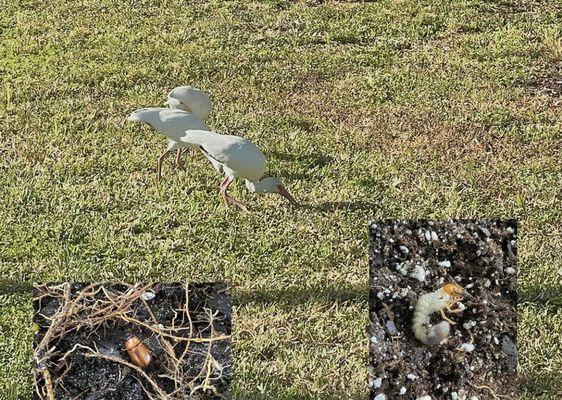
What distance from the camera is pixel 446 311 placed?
297cm

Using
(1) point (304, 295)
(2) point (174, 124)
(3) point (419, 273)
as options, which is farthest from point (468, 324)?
(2) point (174, 124)

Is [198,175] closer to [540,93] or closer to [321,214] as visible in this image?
[321,214]

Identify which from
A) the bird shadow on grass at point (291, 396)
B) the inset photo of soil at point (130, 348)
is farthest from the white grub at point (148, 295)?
the bird shadow on grass at point (291, 396)

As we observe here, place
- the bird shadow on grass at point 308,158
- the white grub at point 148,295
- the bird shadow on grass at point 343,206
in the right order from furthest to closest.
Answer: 1. the bird shadow on grass at point 308,158
2. the bird shadow on grass at point 343,206
3. the white grub at point 148,295

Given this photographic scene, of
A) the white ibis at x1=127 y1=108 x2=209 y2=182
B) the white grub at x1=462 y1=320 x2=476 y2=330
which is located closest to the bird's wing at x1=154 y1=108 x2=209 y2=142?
the white ibis at x1=127 y1=108 x2=209 y2=182

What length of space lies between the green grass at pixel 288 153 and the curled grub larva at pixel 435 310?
28 centimetres

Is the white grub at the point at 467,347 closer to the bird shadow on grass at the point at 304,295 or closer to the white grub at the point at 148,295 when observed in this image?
the bird shadow on grass at the point at 304,295

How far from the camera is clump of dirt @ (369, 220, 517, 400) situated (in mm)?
2900

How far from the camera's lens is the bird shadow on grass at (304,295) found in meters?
3.40

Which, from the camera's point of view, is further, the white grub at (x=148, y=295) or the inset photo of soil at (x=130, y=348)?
the white grub at (x=148, y=295)

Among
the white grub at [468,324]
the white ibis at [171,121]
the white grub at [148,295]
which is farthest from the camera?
the white ibis at [171,121]

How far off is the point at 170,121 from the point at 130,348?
1.17 meters

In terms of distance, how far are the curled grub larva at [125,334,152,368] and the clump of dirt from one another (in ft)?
2.50

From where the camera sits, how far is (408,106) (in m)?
5.15
